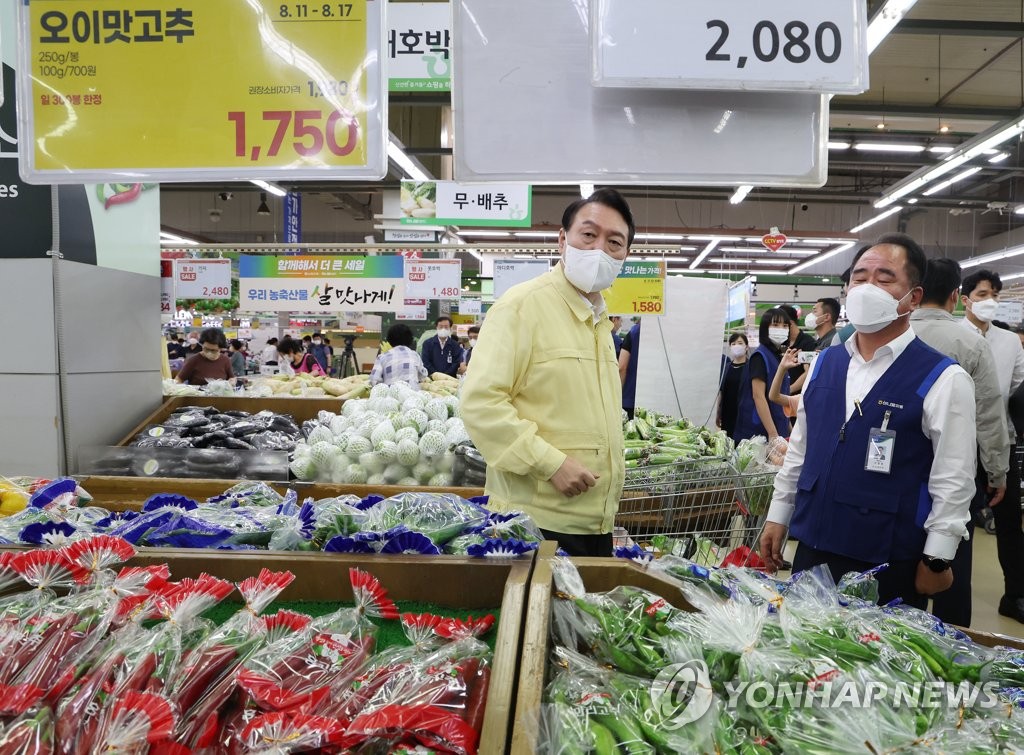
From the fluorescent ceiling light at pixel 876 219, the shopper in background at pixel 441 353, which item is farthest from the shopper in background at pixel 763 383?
the fluorescent ceiling light at pixel 876 219

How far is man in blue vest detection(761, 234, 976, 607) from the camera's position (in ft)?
6.56

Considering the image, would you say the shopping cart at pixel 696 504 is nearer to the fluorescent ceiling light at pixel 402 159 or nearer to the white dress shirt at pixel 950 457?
the white dress shirt at pixel 950 457

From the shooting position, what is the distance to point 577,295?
2.33 metres

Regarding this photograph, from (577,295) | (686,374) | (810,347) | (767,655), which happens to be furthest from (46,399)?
(810,347)

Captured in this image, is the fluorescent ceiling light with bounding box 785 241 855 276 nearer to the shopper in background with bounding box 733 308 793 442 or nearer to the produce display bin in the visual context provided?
the shopper in background with bounding box 733 308 793 442

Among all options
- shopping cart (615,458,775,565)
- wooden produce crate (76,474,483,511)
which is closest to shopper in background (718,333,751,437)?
shopping cart (615,458,775,565)

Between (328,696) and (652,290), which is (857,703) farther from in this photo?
(652,290)

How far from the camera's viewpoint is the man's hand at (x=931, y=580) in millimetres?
2018

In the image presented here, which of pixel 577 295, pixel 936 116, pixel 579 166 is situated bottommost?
pixel 577 295

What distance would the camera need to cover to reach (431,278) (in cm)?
971

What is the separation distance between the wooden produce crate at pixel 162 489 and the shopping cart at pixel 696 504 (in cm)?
73

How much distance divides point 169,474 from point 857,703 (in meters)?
3.29

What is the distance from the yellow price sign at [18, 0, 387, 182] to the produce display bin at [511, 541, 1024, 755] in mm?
1373

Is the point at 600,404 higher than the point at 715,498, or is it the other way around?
the point at 600,404
